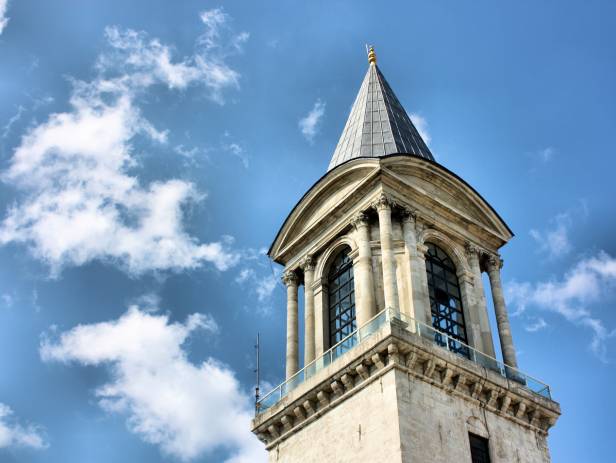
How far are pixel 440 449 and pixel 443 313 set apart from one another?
8.45 meters

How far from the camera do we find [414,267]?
123ft

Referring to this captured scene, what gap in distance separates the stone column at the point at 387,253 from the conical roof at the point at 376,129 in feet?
9.89

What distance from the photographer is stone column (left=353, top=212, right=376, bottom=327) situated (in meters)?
36.2

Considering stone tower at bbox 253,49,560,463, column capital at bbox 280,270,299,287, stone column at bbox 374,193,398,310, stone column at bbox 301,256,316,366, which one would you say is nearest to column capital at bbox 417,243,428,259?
stone tower at bbox 253,49,560,463

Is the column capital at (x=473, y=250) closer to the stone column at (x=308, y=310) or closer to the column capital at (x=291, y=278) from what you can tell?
the stone column at (x=308, y=310)

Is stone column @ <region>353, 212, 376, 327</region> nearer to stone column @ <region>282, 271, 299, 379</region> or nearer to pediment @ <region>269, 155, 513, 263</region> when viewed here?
pediment @ <region>269, 155, 513, 263</region>

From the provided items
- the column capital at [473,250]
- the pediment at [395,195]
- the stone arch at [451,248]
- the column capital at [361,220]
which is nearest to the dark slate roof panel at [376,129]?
the pediment at [395,195]

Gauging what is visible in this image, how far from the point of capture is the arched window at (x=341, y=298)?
39094 mm

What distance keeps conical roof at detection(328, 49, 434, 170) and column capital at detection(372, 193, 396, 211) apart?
2561mm

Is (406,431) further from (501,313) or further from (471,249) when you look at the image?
(471,249)

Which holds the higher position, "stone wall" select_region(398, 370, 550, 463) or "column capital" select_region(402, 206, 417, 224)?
"column capital" select_region(402, 206, 417, 224)

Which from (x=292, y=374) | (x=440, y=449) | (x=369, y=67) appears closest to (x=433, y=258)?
(x=292, y=374)

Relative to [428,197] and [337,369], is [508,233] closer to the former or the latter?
[428,197]

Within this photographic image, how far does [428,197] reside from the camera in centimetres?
3991
